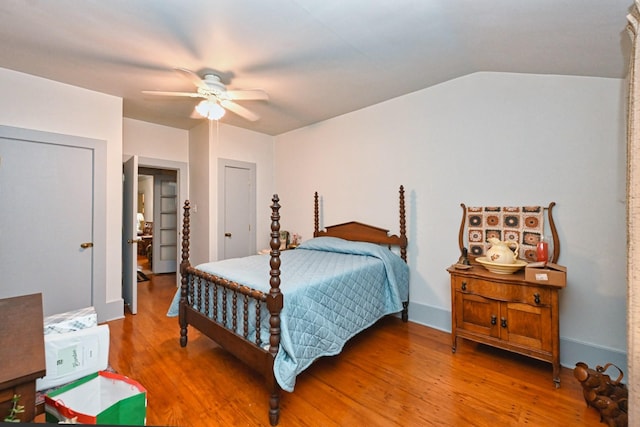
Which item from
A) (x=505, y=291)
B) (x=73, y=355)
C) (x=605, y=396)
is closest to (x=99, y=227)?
(x=73, y=355)

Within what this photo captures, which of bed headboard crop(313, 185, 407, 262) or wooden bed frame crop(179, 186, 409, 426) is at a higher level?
bed headboard crop(313, 185, 407, 262)

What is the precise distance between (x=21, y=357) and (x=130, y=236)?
2846 millimetres

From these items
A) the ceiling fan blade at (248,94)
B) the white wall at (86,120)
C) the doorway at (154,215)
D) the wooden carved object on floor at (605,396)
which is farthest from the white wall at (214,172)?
the wooden carved object on floor at (605,396)

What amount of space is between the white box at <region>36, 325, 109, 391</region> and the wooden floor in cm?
56

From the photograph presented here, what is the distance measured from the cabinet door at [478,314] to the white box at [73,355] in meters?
2.51

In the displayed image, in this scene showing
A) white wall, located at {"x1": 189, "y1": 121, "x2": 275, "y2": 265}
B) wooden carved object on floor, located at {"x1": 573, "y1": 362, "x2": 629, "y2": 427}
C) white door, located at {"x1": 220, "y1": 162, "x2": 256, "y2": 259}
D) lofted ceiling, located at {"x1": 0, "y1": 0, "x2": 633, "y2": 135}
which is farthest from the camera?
white door, located at {"x1": 220, "y1": 162, "x2": 256, "y2": 259}

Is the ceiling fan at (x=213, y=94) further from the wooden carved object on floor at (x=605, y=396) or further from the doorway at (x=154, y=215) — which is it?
the wooden carved object on floor at (x=605, y=396)

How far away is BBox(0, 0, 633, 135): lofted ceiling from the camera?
5.51 feet

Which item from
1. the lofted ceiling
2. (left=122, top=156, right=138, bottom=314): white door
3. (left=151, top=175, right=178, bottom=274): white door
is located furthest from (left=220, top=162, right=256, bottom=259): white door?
(left=151, top=175, right=178, bottom=274): white door

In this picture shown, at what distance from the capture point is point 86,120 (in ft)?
9.93

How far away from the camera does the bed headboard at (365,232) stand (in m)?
3.13

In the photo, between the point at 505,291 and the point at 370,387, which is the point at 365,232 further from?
the point at 370,387

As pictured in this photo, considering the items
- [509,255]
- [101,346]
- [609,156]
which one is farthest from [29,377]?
[609,156]

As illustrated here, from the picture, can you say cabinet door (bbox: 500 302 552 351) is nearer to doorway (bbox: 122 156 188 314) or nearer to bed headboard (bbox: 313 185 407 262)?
bed headboard (bbox: 313 185 407 262)
